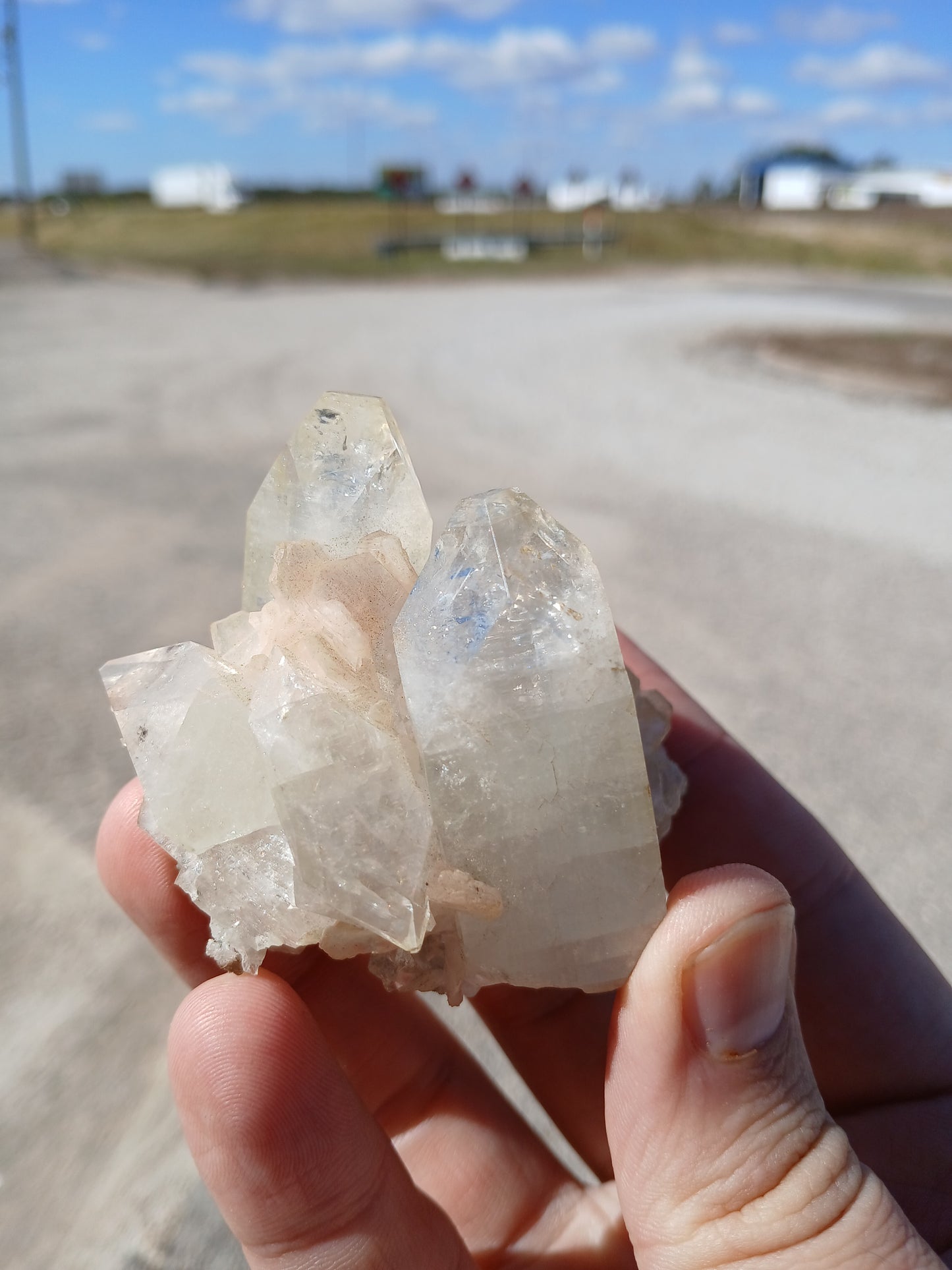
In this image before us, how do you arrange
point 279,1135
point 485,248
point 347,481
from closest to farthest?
point 279,1135 < point 347,481 < point 485,248

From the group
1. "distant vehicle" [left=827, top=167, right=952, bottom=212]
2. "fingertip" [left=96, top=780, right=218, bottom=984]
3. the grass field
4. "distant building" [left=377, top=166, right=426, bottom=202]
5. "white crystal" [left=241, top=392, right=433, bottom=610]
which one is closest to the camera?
"white crystal" [left=241, top=392, right=433, bottom=610]

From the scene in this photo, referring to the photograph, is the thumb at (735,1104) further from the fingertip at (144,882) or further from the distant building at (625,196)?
the distant building at (625,196)

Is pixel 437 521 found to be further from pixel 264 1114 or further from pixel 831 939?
pixel 264 1114

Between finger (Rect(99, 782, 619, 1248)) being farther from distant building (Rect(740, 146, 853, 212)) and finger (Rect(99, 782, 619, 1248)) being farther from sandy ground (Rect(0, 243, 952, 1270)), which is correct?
distant building (Rect(740, 146, 853, 212))

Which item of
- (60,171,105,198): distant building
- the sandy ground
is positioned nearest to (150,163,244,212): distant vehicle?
(60,171,105,198): distant building

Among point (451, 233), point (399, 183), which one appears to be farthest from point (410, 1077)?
point (451, 233)

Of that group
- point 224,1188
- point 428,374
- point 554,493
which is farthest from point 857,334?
point 224,1188
